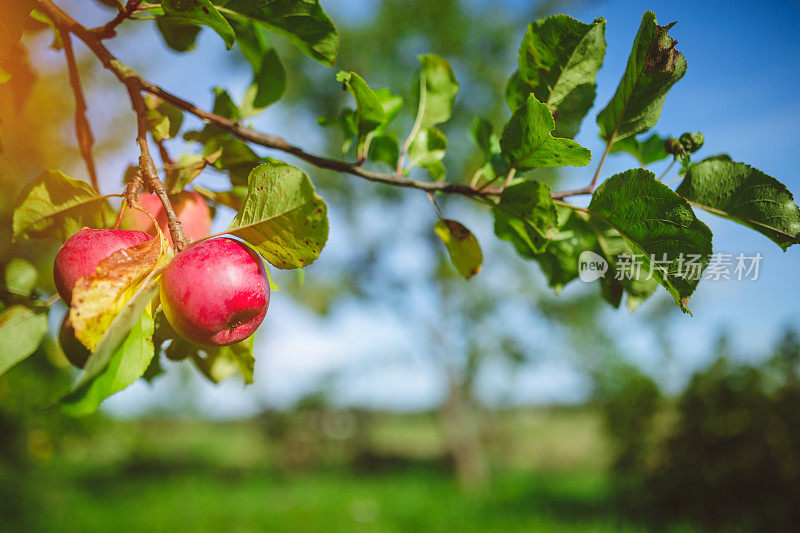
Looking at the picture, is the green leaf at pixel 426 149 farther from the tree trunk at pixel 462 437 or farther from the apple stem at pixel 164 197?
the tree trunk at pixel 462 437

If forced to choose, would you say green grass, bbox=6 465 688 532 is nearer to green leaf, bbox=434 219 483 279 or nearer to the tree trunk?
the tree trunk

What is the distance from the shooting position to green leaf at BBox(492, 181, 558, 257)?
56 centimetres

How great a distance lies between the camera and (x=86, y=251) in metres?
0.45

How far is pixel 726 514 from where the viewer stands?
3744 mm

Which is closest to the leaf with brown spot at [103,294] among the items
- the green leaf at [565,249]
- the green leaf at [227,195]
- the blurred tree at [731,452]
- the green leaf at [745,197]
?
the green leaf at [227,195]

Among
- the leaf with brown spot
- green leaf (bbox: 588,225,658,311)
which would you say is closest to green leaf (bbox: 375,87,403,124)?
green leaf (bbox: 588,225,658,311)

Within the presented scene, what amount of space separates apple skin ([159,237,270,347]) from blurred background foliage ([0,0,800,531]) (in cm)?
30

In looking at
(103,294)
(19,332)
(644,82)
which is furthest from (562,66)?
(19,332)

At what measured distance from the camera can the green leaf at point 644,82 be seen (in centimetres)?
52

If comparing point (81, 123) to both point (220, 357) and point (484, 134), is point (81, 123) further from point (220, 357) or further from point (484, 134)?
point (484, 134)

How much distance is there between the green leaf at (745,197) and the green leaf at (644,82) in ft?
0.28

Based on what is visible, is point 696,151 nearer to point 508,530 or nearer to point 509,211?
point 509,211

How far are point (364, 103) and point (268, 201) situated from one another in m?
0.24

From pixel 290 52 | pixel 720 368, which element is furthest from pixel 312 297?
pixel 720 368
